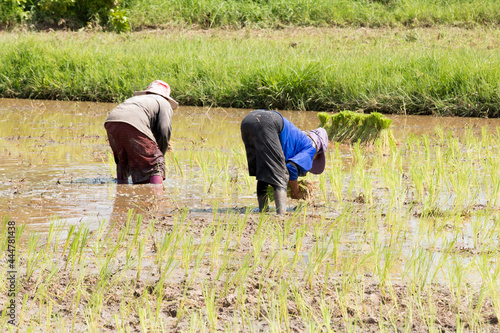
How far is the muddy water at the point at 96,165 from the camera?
4914mm

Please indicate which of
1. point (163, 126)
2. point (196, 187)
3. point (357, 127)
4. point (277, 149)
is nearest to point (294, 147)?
point (277, 149)

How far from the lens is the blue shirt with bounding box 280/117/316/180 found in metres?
4.63

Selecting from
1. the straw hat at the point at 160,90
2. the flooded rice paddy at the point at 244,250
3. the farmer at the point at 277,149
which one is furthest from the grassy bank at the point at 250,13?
the farmer at the point at 277,149

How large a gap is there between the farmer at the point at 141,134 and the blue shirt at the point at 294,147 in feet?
4.72

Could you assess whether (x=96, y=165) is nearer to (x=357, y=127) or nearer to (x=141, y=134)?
(x=141, y=134)

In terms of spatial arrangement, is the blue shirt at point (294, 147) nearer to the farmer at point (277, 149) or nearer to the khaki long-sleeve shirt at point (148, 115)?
the farmer at point (277, 149)

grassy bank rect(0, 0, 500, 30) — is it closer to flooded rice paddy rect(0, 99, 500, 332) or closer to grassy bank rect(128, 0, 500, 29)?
grassy bank rect(128, 0, 500, 29)

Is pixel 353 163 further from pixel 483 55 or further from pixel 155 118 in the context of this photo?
pixel 483 55

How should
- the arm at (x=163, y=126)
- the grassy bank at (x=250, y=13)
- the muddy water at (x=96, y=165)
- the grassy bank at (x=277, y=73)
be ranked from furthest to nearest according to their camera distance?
1. the grassy bank at (x=250, y=13)
2. the grassy bank at (x=277, y=73)
3. the arm at (x=163, y=126)
4. the muddy water at (x=96, y=165)

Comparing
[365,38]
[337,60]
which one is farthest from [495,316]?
[365,38]

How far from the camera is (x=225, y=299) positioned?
2980mm

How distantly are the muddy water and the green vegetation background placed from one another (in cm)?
46

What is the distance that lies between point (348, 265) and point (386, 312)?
45cm

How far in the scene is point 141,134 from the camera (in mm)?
5523
